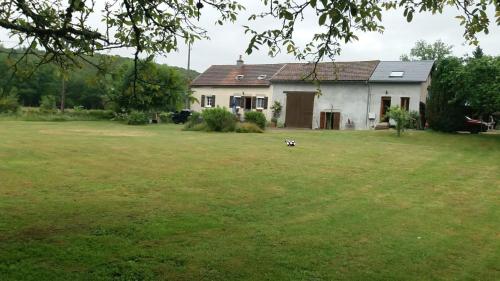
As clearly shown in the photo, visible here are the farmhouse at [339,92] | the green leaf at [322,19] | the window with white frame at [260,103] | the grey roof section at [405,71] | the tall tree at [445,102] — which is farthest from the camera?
the window with white frame at [260,103]

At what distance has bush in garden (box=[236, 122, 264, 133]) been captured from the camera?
26.1 metres

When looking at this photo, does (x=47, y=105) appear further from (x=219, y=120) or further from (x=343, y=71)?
(x=343, y=71)

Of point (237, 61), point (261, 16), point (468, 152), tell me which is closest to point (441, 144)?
point (468, 152)

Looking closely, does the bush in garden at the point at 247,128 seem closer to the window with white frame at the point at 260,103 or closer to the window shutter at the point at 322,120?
the window shutter at the point at 322,120

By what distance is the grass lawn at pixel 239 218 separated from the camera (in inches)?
198

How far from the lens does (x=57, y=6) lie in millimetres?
6070

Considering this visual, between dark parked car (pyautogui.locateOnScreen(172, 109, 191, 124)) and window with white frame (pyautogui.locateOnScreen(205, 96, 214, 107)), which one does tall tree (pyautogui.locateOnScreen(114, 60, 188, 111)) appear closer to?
dark parked car (pyautogui.locateOnScreen(172, 109, 191, 124))

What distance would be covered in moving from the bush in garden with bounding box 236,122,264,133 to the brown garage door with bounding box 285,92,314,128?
10378mm

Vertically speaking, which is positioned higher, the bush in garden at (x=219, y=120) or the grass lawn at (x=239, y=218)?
the bush in garden at (x=219, y=120)

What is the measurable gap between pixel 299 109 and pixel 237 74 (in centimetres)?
971

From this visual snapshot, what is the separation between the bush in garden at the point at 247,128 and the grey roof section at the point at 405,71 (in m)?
11.4

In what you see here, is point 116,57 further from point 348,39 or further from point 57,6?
point 348,39

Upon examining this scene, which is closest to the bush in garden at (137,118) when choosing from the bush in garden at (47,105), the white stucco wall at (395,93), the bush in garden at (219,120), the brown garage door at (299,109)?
the bush in garden at (219,120)

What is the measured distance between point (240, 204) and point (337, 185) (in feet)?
10.4
